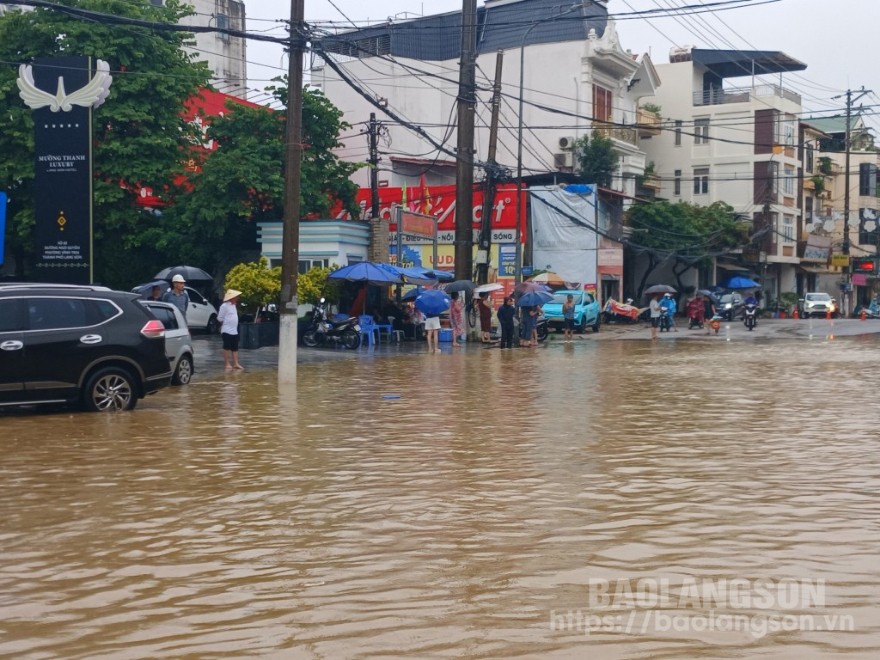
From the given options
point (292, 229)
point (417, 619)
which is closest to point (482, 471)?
point (417, 619)

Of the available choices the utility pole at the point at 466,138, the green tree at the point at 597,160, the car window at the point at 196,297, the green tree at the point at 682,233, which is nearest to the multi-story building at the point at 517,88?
the green tree at the point at 597,160

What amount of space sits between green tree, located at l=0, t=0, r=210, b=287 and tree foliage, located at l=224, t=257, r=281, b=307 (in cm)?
747

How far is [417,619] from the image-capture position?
5531 millimetres

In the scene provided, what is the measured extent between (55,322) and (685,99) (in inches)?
2479

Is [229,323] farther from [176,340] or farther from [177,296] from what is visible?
[176,340]

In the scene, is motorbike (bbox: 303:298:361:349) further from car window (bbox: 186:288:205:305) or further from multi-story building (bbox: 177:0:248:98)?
multi-story building (bbox: 177:0:248:98)

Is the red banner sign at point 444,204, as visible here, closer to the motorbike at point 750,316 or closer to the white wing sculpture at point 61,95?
the motorbike at point 750,316

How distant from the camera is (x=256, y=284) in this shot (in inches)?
1173

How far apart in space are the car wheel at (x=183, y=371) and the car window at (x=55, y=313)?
15.4 feet

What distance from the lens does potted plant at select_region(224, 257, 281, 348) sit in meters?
29.9

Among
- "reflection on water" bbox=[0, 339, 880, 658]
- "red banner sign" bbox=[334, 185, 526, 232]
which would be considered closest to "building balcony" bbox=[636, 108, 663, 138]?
"red banner sign" bbox=[334, 185, 526, 232]

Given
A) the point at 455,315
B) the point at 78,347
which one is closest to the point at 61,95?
the point at 78,347

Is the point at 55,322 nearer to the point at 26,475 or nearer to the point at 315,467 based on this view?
the point at 26,475

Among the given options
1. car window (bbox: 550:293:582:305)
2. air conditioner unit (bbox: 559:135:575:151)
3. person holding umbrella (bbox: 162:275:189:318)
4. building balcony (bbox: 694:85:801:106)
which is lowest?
car window (bbox: 550:293:582:305)
